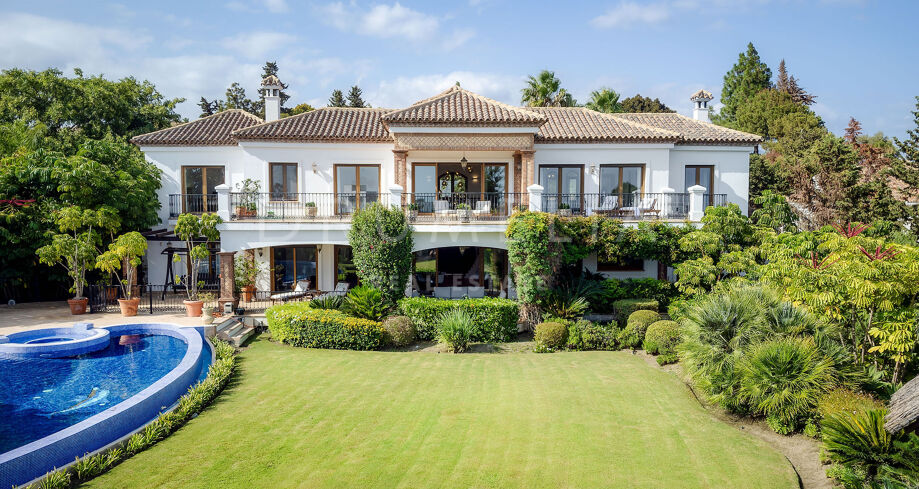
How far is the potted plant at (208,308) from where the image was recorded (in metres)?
15.6

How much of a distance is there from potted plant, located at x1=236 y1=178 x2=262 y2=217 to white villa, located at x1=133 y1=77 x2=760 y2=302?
0.26ft

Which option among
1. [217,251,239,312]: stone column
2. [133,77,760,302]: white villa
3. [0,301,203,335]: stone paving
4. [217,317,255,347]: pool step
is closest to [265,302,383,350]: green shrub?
[217,317,255,347]: pool step

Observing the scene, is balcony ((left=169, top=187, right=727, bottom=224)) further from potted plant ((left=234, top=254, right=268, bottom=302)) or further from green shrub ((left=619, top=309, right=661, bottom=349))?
green shrub ((left=619, top=309, right=661, bottom=349))

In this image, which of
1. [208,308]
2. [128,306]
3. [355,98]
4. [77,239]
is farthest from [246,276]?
[355,98]

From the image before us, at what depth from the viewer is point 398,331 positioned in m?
15.4

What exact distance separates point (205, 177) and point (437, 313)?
13461 mm

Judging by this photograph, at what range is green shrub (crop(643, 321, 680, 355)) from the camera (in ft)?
45.5

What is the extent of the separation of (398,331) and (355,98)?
38723 millimetres

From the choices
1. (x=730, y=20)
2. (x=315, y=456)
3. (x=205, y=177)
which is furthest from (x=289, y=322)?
(x=730, y=20)

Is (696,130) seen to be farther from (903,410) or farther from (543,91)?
(903,410)

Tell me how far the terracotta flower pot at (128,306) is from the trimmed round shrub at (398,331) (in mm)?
8757

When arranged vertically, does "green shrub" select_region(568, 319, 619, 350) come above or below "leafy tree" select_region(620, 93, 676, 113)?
below

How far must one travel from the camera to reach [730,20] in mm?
17516

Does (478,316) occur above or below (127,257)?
below
